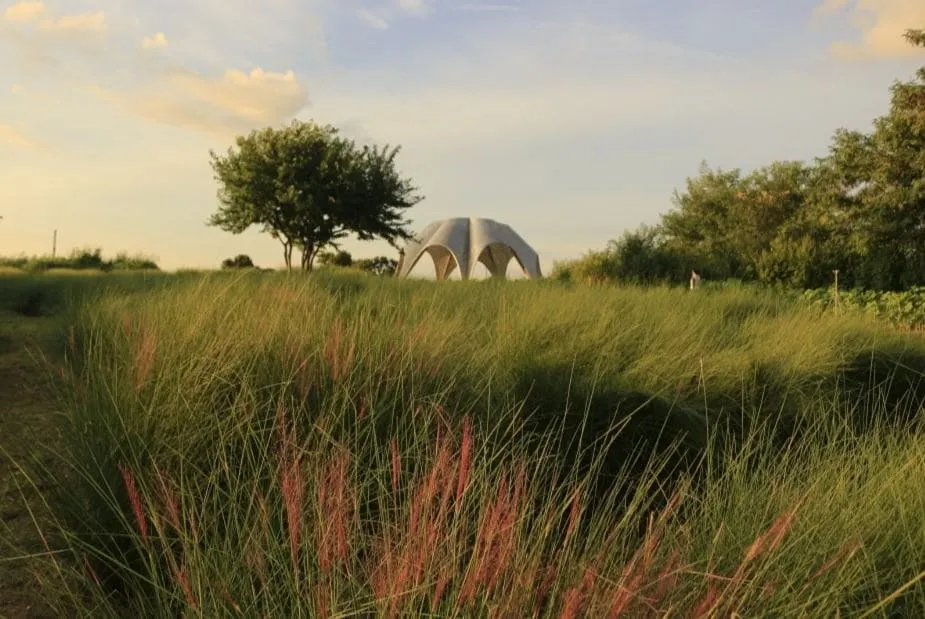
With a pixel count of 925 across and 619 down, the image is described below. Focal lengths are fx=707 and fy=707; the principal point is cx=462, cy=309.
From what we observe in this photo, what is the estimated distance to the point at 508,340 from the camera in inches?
175

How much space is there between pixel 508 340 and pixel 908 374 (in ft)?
14.6

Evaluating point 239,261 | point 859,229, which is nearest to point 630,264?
point 859,229

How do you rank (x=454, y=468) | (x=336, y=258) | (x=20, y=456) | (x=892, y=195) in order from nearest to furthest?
1. (x=454, y=468)
2. (x=20, y=456)
3. (x=892, y=195)
4. (x=336, y=258)

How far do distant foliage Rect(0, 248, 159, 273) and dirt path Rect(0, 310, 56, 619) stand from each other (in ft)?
42.9

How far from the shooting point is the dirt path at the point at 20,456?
7.54 feet

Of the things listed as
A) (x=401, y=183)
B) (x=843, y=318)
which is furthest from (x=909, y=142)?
(x=401, y=183)

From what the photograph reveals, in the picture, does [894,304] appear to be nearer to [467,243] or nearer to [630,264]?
[630,264]

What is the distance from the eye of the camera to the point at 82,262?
63.3ft

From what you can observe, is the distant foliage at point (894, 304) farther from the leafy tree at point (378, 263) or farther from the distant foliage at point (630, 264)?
the leafy tree at point (378, 263)

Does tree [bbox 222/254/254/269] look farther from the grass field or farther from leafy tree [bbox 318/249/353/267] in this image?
the grass field

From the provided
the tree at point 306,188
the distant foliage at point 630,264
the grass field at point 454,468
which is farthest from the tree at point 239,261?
the grass field at point 454,468

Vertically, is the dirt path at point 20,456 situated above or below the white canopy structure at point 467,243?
below

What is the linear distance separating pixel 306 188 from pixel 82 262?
658cm

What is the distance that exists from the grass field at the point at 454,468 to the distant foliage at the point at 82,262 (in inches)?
521
